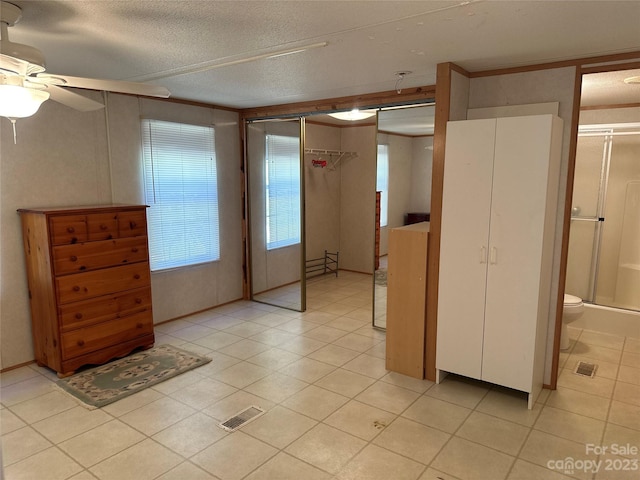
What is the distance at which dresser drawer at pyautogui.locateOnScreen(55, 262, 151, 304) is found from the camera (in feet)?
11.0

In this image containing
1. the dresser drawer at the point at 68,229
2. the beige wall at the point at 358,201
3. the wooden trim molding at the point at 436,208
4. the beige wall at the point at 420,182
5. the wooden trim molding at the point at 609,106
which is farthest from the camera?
the beige wall at the point at 358,201

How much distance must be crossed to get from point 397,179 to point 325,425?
4562mm

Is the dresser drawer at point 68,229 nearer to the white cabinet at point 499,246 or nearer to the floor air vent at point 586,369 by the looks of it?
the white cabinet at point 499,246

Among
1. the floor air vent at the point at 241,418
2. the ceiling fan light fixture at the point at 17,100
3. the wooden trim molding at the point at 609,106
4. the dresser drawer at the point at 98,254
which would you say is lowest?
the floor air vent at the point at 241,418

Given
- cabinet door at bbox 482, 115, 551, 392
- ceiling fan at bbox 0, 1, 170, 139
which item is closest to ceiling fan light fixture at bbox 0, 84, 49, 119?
ceiling fan at bbox 0, 1, 170, 139

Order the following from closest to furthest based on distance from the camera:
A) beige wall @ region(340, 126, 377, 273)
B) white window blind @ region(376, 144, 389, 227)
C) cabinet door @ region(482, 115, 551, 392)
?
1. cabinet door @ region(482, 115, 551, 392)
2. white window blind @ region(376, 144, 389, 227)
3. beige wall @ region(340, 126, 377, 273)

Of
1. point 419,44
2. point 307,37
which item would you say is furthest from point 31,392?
point 419,44

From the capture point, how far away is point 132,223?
12.4ft

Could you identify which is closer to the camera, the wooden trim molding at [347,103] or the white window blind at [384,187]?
the wooden trim molding at [347,103]

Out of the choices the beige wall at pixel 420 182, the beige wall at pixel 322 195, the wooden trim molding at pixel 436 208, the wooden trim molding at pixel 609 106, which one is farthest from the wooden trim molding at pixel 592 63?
the beige wall at pixel 322 195

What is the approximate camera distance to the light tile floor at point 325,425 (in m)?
2.37

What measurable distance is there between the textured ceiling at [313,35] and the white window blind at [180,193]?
1.03 m

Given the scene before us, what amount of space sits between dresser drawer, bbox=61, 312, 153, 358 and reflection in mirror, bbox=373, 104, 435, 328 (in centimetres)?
232

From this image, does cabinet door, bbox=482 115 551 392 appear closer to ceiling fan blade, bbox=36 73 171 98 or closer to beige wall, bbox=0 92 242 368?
ceiling fan blade, bbox=36 73 171 98
